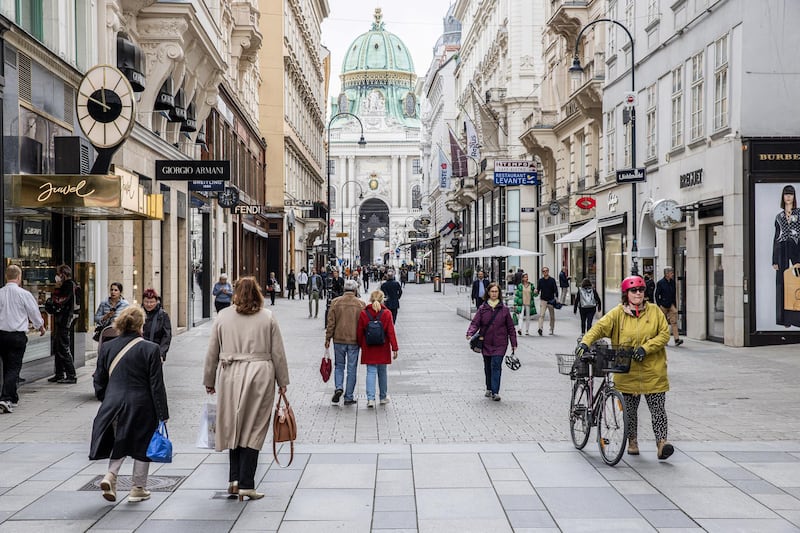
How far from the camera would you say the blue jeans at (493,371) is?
12422 millimetres

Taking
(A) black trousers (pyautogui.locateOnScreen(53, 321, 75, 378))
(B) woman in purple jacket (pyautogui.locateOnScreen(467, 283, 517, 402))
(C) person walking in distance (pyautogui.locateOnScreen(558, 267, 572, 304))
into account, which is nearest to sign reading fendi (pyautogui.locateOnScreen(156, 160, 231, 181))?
(A) black trousers (pyautogui.locateOnScreen(53, 321, 75, 378))

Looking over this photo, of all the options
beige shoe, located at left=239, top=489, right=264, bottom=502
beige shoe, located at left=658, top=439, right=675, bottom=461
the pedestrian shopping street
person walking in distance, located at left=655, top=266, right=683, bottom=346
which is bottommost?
the pedestrian shopping street

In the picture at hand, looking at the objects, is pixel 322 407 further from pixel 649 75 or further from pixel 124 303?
pixel 649 75

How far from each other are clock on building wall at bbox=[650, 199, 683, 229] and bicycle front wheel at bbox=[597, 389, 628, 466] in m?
14.2

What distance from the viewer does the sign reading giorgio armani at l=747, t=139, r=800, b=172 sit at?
1914 cm

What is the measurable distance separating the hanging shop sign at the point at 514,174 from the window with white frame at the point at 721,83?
9824mm

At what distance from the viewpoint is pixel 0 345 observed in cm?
1159

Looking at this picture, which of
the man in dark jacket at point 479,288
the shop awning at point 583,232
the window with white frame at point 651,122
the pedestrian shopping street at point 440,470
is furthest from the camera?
the shop awning at point 583,232

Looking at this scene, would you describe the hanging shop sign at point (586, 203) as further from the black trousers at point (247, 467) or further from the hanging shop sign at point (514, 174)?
the black trousers at point (247, 467)

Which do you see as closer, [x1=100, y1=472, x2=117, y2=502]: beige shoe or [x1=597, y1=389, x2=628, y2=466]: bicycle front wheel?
[x1=100, y1=472, x2=117, y2=502]: beige shoe

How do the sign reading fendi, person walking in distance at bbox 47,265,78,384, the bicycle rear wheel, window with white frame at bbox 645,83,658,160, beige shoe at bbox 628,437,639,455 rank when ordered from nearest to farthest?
beige shoe at bbox 628,437,639,455, the bicycle rear wheel, person walking in distance at bbox 47,265,78,384, the sign reading fendi, window with white frame at bbox 645,83,658,160

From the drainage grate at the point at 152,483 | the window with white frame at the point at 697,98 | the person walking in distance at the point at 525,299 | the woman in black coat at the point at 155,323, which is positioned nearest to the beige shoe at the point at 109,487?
the drainage grate at the point at 152,483

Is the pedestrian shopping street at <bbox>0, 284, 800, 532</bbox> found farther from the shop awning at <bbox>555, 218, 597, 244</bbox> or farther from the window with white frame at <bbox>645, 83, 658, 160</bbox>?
the shop awning at <bbox>555, 218, 597, 244</bbox>

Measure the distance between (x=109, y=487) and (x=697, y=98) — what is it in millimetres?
18331
